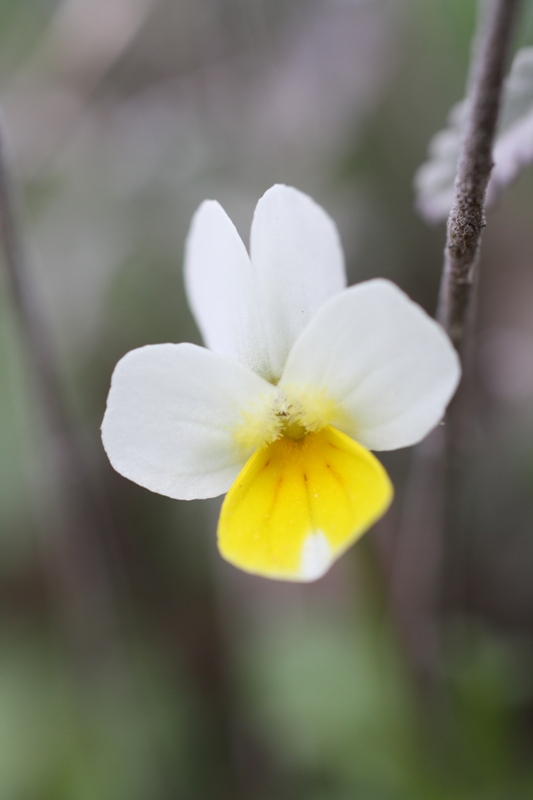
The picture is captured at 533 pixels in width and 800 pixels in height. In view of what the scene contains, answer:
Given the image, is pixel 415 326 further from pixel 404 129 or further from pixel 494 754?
pixel 404 129

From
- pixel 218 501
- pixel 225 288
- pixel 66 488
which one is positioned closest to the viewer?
pixel 225 288

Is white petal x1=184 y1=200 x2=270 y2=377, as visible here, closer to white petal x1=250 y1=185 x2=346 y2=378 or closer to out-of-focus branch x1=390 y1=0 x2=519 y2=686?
white petal x1=250 y1=185 x2=346 y2=378

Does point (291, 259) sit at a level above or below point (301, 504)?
above

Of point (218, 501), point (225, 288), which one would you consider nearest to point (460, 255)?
point (225, 288)

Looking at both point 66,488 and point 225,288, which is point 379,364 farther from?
point 66,488

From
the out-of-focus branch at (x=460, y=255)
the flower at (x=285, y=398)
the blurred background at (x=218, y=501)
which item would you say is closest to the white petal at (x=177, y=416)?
the flower at (x=285, y=398)

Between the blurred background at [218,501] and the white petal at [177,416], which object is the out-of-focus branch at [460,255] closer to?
the blurred background at [218,501]

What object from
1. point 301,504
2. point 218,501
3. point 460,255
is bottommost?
point 218,501

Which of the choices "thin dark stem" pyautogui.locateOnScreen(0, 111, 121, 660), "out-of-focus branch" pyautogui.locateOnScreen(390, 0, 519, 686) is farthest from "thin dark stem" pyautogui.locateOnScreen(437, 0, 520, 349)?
"thin dark stem" pyautogui.locateOnScreen(0, 111, 121, 660)
